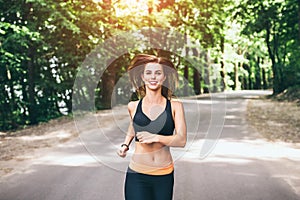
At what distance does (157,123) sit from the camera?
8.14 feet

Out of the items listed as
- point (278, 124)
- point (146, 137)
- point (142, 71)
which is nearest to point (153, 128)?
point (146, 137)

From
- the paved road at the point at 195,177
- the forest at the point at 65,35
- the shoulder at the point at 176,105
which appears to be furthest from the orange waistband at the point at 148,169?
the forest at the point at 65,35

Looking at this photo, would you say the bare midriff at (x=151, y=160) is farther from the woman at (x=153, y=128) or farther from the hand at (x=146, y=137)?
the hand at (x=146, y=137)

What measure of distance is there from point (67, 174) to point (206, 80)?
569cm

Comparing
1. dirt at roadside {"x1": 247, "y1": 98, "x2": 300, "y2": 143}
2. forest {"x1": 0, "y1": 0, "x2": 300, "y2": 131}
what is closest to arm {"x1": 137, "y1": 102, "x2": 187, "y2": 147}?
forest {"x1": 0, "y1": 0, "x2": 300, "y2": 131}

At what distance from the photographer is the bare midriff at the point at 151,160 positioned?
255 cm

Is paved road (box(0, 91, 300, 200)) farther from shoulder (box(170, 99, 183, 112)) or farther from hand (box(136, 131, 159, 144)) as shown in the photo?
hand (box(136, 131, 159, 144))

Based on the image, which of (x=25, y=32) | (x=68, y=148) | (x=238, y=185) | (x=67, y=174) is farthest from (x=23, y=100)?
(x=238, y=185)

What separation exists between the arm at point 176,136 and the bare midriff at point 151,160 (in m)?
0.15

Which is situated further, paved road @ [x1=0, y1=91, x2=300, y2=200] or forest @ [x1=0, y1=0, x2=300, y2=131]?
forest @ [x1=0, y1=0, x2=300, y2=131]

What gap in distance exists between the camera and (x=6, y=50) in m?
15.9

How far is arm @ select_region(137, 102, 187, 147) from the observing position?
7.59 ft

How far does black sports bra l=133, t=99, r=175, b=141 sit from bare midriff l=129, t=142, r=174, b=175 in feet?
0.45

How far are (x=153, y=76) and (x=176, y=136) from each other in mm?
454
